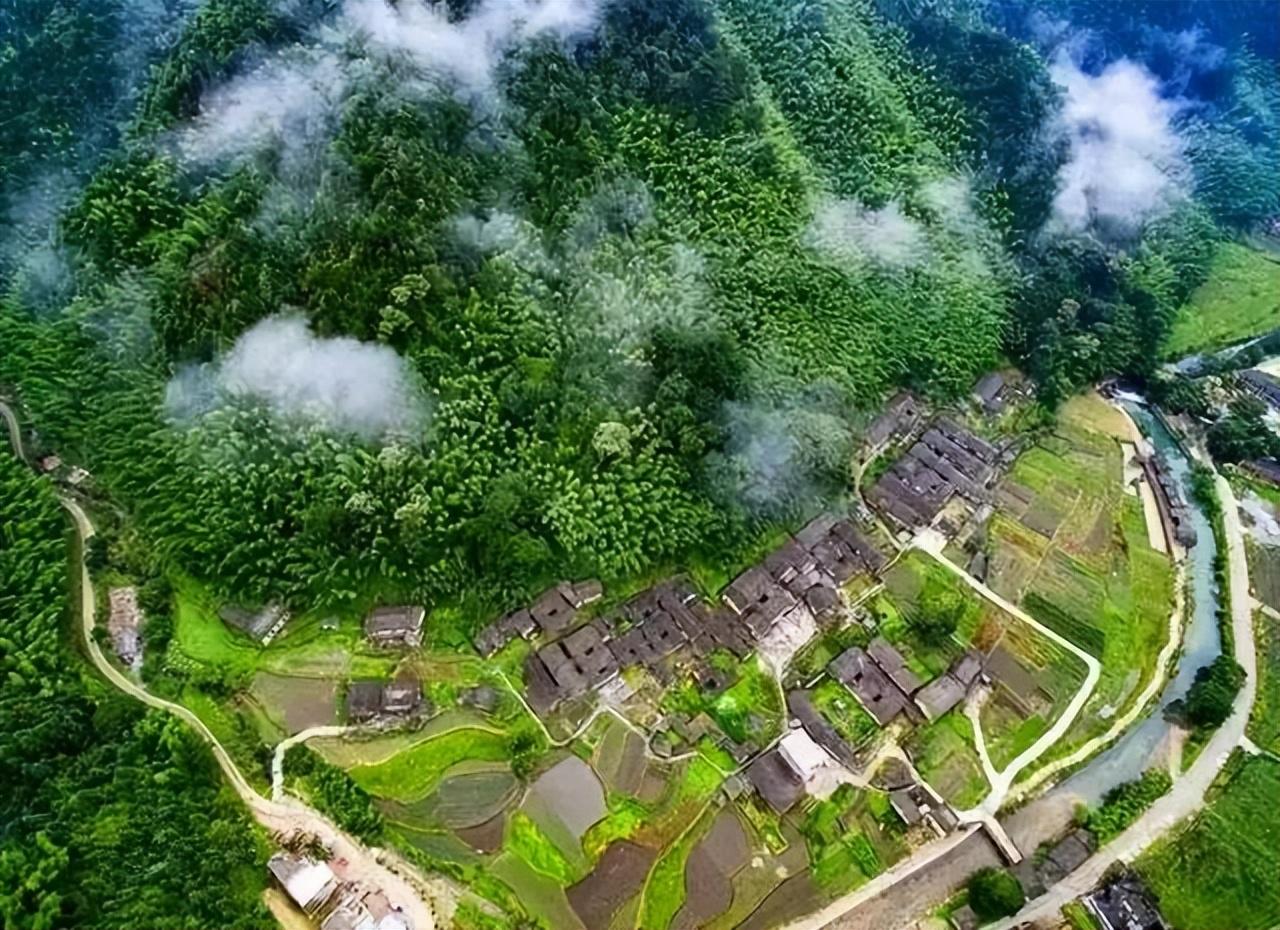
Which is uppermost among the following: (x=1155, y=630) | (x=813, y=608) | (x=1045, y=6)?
(x=1045, y=6)

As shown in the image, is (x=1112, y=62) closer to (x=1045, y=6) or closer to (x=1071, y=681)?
(x=1045, y=6)

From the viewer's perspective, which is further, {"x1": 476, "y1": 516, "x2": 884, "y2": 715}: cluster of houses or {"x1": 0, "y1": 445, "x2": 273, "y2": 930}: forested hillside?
{"x1": 476, "y1": 516, "x2": 884, "y2": 715}: cluster of houses

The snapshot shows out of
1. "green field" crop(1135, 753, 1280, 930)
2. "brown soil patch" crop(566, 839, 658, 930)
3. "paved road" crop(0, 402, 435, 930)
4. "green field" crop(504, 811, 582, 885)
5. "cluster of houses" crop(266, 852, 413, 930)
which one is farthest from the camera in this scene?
"green field" crop(1135, 753, 1280, 930)

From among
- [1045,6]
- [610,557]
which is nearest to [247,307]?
[610,557]

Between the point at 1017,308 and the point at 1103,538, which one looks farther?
the point at 1017,308

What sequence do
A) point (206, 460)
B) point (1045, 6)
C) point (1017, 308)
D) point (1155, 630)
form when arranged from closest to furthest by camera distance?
point (206, 460) → point (1155, 630) → point (1017, 308) → point (1045, 6)

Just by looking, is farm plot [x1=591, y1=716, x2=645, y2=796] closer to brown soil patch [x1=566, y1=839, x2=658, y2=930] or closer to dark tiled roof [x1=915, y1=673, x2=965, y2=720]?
brown soil patch [x1=566, y1=839, x2=658, y2=930]

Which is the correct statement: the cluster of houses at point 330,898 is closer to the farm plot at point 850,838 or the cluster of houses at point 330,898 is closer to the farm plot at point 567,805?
the farm plot at point 567,805

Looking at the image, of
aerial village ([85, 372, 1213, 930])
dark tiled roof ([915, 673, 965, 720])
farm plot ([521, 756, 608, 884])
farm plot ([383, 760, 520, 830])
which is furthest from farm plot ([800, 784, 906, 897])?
farm plot ([383, 760, 520, 830])
